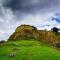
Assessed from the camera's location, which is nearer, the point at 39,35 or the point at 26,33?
the point at 26,33

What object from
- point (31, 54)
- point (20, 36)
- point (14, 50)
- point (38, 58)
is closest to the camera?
point (38, 58)

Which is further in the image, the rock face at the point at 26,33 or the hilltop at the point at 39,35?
the hilltop at the point at 39,35

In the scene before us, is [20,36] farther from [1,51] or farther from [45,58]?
[45,58]

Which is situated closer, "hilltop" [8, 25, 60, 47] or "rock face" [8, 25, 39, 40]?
"rock face" [8, 25, 39, 40]

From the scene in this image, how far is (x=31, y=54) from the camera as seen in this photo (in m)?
64.6

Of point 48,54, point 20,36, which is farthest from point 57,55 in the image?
point 20,36

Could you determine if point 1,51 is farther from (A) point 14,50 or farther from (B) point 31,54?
(B) point 31,54

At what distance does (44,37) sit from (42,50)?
46.7m

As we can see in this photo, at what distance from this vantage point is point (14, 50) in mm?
70500

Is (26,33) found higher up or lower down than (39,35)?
higher up

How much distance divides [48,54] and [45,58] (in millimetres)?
3984

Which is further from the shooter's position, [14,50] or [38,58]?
[14,50]

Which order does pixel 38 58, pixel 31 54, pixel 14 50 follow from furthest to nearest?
1. pixel 14 50
2. pixel 31 54
3. pixel 38 58

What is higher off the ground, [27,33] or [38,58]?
[27,33]
